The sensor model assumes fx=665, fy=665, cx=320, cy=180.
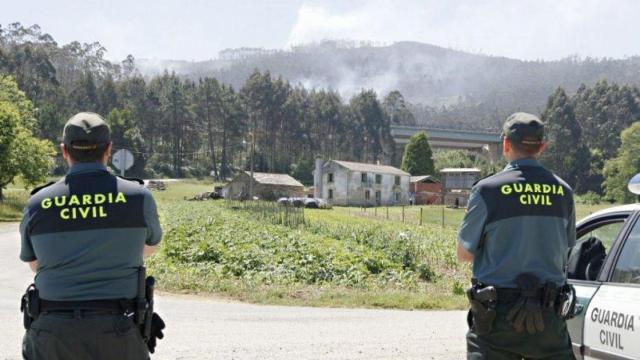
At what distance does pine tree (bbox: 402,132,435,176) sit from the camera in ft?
325

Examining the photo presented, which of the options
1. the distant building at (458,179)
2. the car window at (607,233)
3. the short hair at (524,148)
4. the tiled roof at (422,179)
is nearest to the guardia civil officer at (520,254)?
the short hair at (524,148)

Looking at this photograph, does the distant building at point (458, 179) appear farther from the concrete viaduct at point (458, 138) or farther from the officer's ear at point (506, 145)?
the officer's ear at point (506, 145)

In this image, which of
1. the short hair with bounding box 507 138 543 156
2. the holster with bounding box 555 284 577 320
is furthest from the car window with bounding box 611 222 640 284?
the short hair with bounding box 507 138 543 156

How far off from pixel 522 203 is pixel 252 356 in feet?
14.9

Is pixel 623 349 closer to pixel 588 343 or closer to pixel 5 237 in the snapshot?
pixel 588 343

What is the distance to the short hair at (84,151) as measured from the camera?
12.8ft

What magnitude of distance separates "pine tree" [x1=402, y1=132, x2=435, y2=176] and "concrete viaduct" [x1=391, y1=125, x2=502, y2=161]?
2842 centimetres

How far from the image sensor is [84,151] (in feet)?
12.9

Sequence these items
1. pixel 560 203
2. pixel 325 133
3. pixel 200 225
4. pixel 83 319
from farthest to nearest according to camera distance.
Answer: pixel 325 133 → pixel 200 225 → pixel 560 203 → pixel 83 319

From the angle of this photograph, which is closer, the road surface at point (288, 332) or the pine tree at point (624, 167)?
the road surface at point (288, 332)

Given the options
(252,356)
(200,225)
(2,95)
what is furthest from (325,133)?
(252,356)

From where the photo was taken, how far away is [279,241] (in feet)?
71.7

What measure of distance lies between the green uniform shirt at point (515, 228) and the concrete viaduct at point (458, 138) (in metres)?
126

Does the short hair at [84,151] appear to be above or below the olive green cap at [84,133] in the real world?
below
